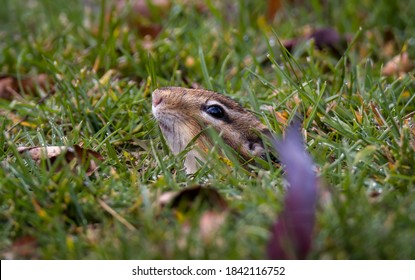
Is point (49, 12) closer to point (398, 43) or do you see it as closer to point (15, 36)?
point (15, 36)

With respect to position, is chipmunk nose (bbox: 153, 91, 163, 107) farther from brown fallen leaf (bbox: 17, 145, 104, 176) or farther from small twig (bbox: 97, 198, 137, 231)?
small twig (bbox: 97, 198, 137, 231)

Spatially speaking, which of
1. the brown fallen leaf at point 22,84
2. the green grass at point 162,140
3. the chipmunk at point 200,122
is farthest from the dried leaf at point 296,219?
the brown fallen leaf at point 22,84

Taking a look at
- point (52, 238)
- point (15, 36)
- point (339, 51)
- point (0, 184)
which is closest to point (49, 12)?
point (15, 36)

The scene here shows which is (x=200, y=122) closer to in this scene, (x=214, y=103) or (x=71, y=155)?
(x=214, y=103)

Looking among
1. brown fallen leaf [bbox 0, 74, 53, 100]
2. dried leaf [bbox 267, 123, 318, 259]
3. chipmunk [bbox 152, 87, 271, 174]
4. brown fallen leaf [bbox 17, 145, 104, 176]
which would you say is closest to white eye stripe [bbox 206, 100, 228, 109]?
chipmunk [bbox 152, 87, 271, 174]

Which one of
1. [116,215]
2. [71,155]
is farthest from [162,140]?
[116,215]

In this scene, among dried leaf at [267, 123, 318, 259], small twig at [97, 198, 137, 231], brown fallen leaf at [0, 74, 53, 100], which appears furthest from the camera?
brown fallen leaf at [0, 74, 53, 100]
